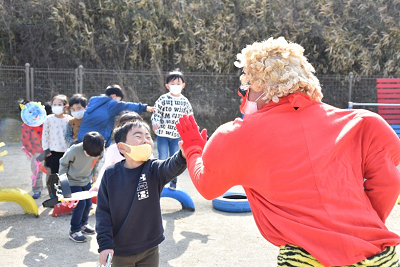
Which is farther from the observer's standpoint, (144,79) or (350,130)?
(144,79)

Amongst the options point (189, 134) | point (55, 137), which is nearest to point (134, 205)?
point (189, 134)

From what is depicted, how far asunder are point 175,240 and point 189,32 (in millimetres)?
9517

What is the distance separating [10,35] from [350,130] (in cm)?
1370

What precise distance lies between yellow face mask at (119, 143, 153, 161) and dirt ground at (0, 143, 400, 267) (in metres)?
1.59

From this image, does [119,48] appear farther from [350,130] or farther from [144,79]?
[350,130]

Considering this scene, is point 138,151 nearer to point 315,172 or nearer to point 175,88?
point 315,172

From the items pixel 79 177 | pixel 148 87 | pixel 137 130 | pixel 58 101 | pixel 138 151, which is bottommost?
pixel 79 177

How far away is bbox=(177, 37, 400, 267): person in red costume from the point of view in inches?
74.0

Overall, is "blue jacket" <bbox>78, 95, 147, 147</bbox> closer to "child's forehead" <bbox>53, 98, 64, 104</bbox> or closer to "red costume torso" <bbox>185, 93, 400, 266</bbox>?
"child's forehead" <bbox>53, 98, 64, 104</bbox>

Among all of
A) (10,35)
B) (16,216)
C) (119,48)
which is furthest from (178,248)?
(10,35)

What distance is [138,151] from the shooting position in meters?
3.01

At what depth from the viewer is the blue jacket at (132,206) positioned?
2.93 meters

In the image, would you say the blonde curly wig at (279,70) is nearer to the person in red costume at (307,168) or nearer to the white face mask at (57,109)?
the person in red costume at (307,168)

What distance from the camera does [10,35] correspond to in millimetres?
13727
